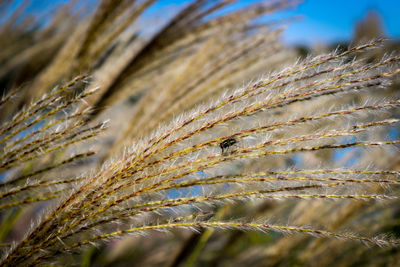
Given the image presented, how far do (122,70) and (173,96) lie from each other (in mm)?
194

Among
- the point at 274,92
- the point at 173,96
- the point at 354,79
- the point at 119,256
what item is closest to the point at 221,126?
the point at 274,92

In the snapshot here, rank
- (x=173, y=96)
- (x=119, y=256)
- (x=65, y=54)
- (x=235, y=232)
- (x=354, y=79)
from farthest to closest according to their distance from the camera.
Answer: (x=119, y=256), (x=235, y=232), (x=65, y=54), (x=173, y=96), (x=354, y=79)

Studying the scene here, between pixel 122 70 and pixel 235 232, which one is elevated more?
pixel 122 70

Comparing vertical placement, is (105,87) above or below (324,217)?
above

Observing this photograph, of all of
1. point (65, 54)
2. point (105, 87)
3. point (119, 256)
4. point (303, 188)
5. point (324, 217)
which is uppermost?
point (65, 54)

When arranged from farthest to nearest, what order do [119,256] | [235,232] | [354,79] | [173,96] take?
[119,256]
[235,232]
[173,96]
[354,79]

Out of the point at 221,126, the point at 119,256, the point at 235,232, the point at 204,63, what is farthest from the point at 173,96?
the point at 119,256

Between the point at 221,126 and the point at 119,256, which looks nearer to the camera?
the point at 221,126

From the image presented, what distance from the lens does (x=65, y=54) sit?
1069 millimetres

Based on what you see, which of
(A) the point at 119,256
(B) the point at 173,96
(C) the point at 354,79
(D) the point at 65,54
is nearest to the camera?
(C) the point at 354,79

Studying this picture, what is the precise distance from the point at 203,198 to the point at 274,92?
0.25 m

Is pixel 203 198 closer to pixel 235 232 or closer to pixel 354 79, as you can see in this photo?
pixel 354 79

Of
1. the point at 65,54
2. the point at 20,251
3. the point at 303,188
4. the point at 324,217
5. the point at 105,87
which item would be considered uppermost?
the point at 65,54

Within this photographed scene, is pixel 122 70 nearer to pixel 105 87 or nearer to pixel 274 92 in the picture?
pixel 105 87
